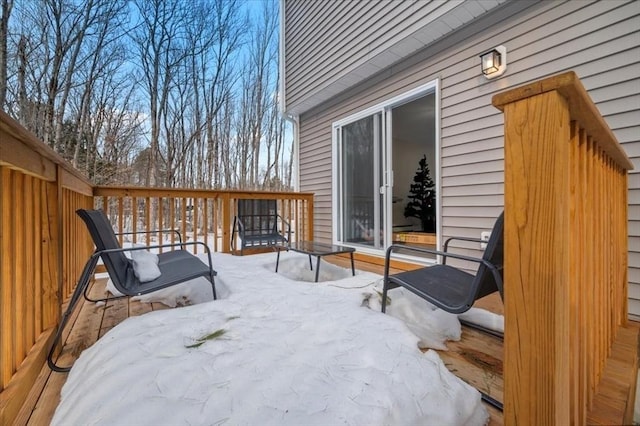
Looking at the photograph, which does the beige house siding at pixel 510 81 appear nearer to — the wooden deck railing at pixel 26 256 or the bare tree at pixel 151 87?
the wooden deck railing at pixel 26 256

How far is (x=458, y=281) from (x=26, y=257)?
2.31 meters

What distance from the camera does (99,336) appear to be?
1772 mm

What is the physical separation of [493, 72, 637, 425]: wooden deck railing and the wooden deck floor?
0.47 metres

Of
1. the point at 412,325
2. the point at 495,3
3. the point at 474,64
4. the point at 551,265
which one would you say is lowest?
the point at 412,325

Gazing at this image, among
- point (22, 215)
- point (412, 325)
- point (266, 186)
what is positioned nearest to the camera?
point (22, 215)

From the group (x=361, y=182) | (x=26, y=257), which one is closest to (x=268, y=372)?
(x=26, y=257)

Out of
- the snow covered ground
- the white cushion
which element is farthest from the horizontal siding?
the white cushion

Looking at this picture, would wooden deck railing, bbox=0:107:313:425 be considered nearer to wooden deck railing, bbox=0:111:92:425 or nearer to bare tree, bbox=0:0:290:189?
wooden deck railing, bbox=0:111:92:425

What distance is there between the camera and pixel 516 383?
0.76m

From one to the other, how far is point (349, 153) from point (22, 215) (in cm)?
370

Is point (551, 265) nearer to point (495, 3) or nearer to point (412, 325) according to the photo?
point (412, 325)

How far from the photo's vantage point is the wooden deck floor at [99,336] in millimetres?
1137

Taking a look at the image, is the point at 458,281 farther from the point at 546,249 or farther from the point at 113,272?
the point at 113,272

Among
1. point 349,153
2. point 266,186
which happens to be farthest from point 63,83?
point 349,153
